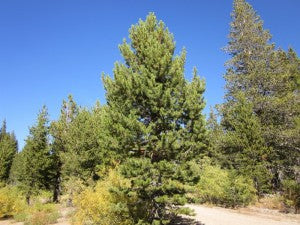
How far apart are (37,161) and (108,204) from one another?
2406cm

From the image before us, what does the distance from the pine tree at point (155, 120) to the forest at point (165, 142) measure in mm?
47

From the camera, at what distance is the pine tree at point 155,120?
503 inches

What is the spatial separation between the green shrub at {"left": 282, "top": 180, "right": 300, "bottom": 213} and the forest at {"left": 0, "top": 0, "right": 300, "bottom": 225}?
71 mm

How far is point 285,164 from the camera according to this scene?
28312mm

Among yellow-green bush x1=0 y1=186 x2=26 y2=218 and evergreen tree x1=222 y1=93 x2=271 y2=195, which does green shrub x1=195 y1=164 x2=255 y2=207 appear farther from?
yellow-green bush x1=0 y1=186 x2=26 y2=218

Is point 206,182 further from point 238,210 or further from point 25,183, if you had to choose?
point 25,183

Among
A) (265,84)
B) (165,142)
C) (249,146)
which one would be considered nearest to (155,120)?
(165,142)

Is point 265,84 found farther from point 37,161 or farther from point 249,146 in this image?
point 37,161

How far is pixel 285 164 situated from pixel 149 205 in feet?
64.5

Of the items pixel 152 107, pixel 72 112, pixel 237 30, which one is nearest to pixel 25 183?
pixel 72 112

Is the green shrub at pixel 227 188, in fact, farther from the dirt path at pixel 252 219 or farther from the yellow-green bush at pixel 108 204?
the yellow-green bush at pixel 108 204

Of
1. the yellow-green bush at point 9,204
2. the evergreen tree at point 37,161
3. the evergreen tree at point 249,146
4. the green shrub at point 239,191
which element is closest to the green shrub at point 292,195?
the evergreen tree at point 249,146

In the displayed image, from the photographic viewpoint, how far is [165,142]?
12.8m

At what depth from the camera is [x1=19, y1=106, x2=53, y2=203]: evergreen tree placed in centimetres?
3484
